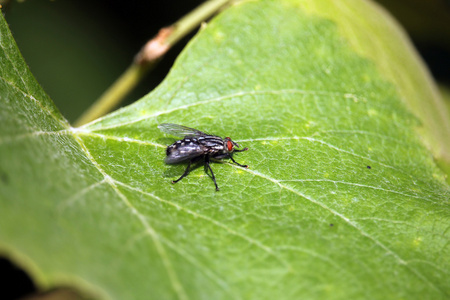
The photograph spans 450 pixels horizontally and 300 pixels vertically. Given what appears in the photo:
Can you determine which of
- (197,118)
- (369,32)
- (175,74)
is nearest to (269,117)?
(197,118)

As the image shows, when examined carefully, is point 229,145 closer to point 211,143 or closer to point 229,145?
point 229,145

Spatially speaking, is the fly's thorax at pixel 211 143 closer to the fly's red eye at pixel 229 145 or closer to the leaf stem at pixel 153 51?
the fly's red eye at pixel 229 145

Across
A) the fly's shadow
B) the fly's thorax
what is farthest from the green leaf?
the fly's thorax

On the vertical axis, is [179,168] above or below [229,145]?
above

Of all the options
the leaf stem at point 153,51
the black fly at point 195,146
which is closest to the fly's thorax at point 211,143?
the black fly at point 195,146

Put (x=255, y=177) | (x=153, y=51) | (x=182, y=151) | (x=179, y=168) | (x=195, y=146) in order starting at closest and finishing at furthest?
(x=255, y=177), (x=179, y=168), (x=182, y=151), (x=195, y=146), (x=153, y=51)

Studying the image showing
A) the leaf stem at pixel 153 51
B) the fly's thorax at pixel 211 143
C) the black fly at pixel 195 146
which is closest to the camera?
the black fly at pixel 195 146

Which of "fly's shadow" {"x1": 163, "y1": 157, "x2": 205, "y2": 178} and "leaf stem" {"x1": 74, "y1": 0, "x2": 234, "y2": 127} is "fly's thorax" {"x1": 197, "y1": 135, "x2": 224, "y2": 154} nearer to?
"fly's shadow" {"x1": 163, "y1": 157, "x2": 205, "y2": 178}

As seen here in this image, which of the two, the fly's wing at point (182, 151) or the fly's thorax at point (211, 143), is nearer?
the fly's wing at point (182, 151)

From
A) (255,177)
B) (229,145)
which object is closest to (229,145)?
(229,145)
